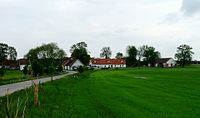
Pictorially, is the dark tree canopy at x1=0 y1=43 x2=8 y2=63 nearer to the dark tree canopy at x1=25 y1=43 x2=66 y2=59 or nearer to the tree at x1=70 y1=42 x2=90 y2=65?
the dark tree canopy at x1=25 y1=43 x2=66 y2=59

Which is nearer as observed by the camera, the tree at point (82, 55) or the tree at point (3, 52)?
the tree at point (3, 52)

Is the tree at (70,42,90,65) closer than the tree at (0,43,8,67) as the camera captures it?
No

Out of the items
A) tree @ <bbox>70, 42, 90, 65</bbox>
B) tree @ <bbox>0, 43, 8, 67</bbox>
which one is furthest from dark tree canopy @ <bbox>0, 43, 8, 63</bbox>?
tree @ <bbox>70, 42, 90, 65</bbox>

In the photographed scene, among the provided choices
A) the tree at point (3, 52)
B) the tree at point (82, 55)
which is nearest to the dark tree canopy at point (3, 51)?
the tree at point (3, 52)

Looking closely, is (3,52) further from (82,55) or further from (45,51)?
(82,55)

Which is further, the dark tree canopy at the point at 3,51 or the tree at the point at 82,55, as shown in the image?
the tree at the point at 82,55

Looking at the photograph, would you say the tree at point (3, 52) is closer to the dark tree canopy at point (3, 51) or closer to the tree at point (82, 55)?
the dark tree canopy at point (3, 51)

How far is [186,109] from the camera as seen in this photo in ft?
61.9

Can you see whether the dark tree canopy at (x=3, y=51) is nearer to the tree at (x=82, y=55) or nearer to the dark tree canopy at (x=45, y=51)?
the dark tree canopy at (x=45, y=51)

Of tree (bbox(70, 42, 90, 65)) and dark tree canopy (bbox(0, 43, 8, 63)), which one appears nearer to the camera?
dark tree canopy (bbox(0, 43, 8, 63))

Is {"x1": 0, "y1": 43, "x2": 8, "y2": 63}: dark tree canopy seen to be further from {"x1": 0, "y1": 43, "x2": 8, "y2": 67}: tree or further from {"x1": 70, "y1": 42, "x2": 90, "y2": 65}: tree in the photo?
{"x1": 70, "y1": 42, "x2": 90, "y2": 65}: tree

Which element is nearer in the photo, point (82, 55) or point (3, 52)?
point (3, 52)

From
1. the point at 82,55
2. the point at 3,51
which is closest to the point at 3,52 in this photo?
the point at 3,51

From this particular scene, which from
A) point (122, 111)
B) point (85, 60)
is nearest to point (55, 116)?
point (122, 111)
